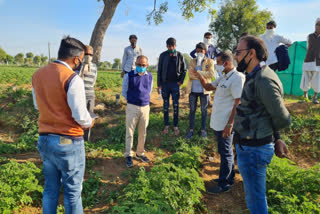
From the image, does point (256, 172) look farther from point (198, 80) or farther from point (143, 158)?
point (198, 80)

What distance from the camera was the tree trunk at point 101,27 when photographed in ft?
27.7

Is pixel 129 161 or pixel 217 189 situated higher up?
pixel 129 161

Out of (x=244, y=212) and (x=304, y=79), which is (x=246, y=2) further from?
(x=244, y=212)

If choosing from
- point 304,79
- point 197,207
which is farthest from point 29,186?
point 304,79

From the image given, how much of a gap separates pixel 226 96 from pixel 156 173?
1723 millimetres

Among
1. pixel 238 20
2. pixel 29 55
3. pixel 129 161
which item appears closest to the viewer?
pixel 129 161

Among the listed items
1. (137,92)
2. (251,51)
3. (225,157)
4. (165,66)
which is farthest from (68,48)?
(165,66)

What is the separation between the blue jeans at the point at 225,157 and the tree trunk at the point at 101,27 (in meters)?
6.42

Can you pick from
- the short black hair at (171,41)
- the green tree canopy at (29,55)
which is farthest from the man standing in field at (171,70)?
A: the green tree canopy at (29,55)

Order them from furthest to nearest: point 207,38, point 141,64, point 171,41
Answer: point 207,38, point 171,41, point 141,64

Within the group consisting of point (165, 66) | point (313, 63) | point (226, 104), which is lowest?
point (226, 104)

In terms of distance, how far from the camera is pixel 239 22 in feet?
101

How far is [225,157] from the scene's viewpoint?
11.9 ft

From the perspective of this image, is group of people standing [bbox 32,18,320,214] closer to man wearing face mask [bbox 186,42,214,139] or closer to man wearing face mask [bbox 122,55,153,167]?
man wearing face mask [bbox 122,55,153,167]
